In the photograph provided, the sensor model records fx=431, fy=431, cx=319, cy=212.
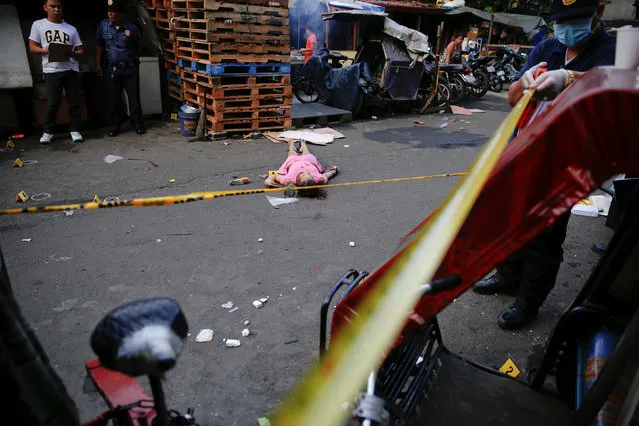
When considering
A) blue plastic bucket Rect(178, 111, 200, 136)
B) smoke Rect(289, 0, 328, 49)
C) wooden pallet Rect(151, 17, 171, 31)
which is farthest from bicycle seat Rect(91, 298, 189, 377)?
smoke Rect(289, 0, 328, 49)

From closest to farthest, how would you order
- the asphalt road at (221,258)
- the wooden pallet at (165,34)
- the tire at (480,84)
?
the asphalt road at (221,258), the wooden pallet at (165,34), the tire at (480,84)

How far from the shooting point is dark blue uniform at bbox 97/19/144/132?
776 cm

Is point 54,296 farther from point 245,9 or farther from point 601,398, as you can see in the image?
point 245,9

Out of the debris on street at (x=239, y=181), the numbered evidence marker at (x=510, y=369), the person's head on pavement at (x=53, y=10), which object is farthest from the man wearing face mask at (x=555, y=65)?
the person's head on pavement at (x=53, y=10)

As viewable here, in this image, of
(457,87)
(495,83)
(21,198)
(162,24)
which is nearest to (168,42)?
(162,24)

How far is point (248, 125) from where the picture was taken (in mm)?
8641

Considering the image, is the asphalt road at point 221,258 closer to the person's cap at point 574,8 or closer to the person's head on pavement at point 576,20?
the person's head on pavement at point 576,20

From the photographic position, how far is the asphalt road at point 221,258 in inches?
111

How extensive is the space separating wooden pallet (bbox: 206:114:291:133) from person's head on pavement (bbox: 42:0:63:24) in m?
2.83

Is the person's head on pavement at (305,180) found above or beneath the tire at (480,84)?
beneath

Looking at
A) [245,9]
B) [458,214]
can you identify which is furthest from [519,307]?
[245,9]

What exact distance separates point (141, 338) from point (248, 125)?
25.8 feet

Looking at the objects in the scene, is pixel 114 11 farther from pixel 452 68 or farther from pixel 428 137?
pixel 452 68

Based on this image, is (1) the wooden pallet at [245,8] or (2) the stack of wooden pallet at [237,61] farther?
(2) the stack of wooden pallet at [237,61]
